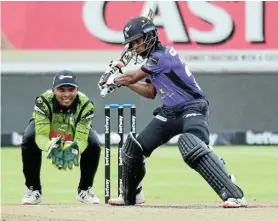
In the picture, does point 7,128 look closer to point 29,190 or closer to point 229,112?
point 229,112

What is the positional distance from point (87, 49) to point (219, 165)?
10216mm

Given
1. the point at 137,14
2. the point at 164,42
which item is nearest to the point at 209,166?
the point at 164,42

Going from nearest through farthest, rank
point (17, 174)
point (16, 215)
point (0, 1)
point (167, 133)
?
1. point (16, 215)
2. point (167, 133)
3. point (17, 174)
4. point (0, 1)

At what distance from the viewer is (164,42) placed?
18000 millimetres

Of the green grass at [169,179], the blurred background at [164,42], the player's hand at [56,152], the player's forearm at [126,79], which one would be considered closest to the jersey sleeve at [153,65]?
the player's forearm at [126,79]

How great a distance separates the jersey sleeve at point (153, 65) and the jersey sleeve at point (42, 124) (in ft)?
3.97

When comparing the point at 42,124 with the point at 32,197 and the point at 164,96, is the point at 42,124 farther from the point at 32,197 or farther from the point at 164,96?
the point at 164,96

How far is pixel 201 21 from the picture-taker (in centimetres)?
1809

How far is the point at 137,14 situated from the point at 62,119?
878 cm

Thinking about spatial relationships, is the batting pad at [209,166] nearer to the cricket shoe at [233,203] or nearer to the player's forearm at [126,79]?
the cricket shoe at [233,203]

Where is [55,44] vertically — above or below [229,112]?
above

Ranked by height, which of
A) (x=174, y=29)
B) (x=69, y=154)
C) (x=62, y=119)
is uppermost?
(x=174, y=29)

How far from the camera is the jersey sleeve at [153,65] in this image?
8.57 meters

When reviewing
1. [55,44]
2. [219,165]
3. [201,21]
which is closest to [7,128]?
[55,44]
